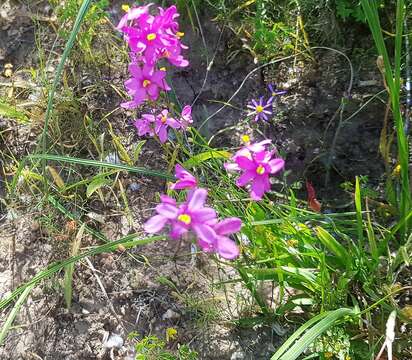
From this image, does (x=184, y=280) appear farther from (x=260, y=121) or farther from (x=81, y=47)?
(x=81, y=47)

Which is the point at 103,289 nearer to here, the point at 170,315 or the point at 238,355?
the point at 170,315

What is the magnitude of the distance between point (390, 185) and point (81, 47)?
125cm

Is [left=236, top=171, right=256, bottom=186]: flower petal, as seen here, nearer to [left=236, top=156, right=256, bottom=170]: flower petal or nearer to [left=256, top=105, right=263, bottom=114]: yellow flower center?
[left=236, top=156, right=256, bottom=170]: flower petal

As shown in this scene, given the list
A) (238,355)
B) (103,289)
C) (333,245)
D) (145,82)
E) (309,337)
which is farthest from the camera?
(103,289)

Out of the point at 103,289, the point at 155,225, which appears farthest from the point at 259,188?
the point at 103,289

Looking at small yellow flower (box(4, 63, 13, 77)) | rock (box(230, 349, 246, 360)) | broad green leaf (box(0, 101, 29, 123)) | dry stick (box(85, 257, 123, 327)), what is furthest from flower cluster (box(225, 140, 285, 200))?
small yellow flower (box(4, 63, 13, 77))

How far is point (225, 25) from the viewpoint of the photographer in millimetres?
1956

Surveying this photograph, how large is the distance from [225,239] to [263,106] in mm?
963

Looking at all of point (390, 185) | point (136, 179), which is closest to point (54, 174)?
point (136, 179)

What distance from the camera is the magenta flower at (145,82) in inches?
45.5

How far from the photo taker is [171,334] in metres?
1.48

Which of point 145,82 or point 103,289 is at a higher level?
point 145,82

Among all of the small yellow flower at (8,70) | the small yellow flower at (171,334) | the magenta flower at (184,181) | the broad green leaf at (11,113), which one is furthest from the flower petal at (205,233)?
the small yellow flower at (8,70)

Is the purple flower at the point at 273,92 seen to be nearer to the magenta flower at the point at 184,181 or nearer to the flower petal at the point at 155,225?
the magenta flower at the point at 184,181
